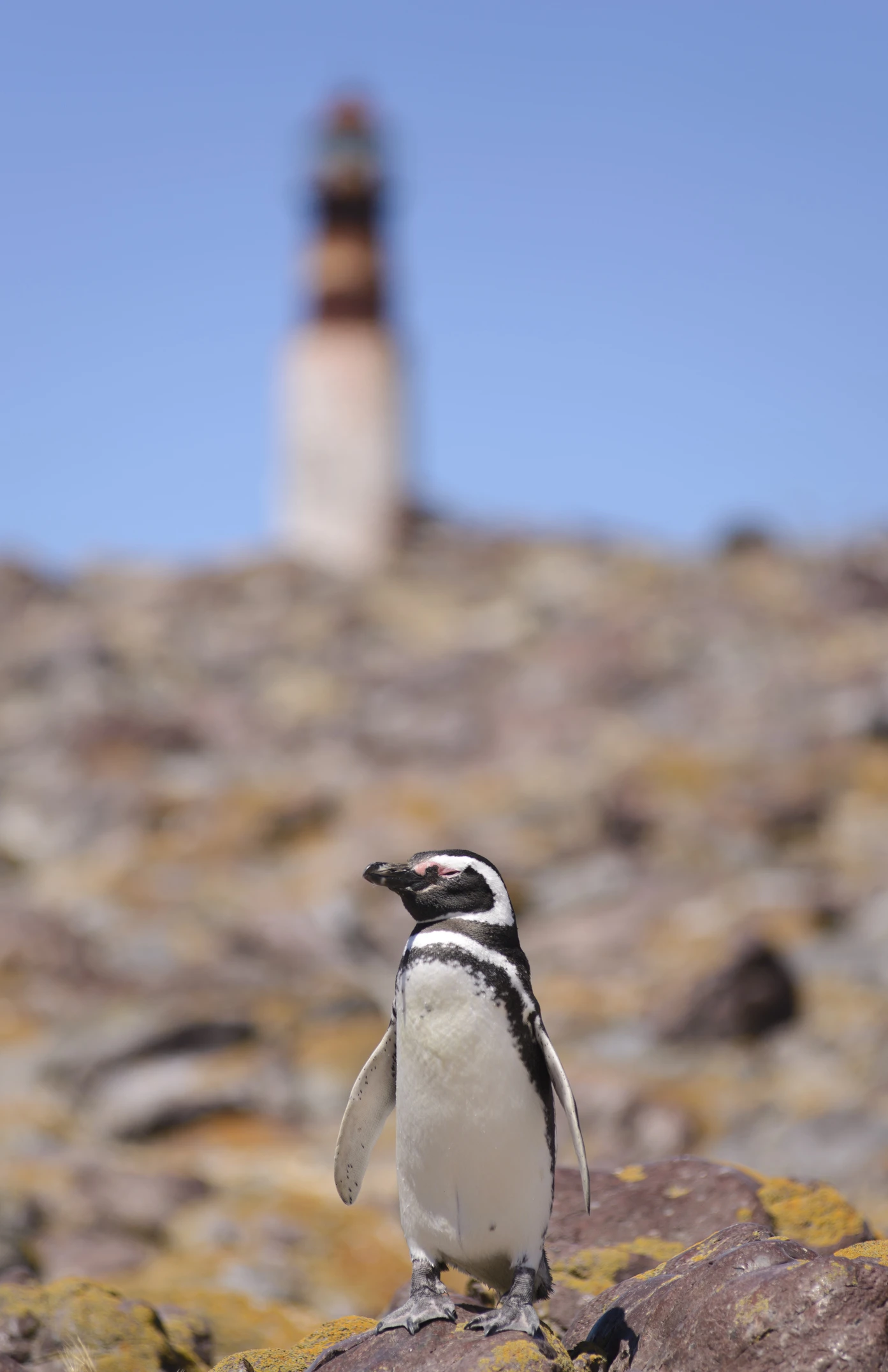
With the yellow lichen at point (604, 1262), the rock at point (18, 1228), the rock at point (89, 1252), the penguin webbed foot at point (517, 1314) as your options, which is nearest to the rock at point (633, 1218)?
the yellow lichen at point (604, 1262)

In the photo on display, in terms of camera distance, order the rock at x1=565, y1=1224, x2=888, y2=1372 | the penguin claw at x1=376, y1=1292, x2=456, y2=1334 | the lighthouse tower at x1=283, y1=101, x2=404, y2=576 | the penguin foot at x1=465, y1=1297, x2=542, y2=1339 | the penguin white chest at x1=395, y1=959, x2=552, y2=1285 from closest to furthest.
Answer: the rock at x1=565, y1=1224, x2=888, y2=1372
the penguin foot at x1=465, y1=1297, x2=542, y2=1339
the penguin claw at x1=376, y1=1292, x2=456, y2=1334
the penguin white chest at x1=395, y1=959, x2=552, y2=1285
the lighthouse tower at x1=283, y1=101, x2=404, y2=576

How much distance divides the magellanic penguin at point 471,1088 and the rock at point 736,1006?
39.4 ft

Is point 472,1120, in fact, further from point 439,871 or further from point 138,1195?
point 138,1195

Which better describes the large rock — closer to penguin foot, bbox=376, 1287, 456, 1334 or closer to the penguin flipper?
the penguin flipper

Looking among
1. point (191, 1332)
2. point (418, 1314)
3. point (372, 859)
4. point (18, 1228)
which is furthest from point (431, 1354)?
point (372, 859)

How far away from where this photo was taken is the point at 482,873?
220 inches

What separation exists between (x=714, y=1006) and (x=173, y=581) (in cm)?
2865

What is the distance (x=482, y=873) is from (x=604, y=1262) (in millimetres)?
1814

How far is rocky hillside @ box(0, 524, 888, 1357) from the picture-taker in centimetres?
1223

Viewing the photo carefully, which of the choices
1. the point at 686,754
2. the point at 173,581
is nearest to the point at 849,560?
the point at 686,754

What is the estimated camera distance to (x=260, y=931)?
827 inches

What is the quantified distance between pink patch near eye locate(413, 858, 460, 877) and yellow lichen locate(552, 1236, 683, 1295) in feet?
6.02

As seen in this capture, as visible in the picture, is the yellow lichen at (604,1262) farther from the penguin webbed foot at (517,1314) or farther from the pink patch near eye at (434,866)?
the pink patch near eye at (434,866)

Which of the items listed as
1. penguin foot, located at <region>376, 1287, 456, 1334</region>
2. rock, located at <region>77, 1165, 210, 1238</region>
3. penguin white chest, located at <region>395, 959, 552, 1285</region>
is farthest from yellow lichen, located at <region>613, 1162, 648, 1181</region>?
rock, located at <region>77, 1165, 210, 1238</region>
